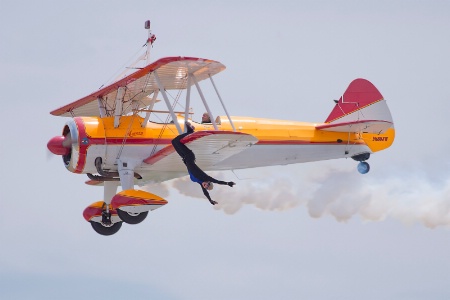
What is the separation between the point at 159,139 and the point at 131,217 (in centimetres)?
166

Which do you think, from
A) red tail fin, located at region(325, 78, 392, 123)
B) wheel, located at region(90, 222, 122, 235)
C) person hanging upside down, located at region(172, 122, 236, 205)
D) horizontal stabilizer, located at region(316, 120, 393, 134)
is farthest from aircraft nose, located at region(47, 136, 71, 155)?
red tail fin, located at region(325, 78, 392, 123)

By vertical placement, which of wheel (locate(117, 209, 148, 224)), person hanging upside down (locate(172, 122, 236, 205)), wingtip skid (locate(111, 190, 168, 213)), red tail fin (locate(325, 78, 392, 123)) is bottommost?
wheel (locate(117, 209, 148, 224))

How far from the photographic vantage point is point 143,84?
26.9 m

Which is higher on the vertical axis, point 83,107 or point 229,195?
point 83,107

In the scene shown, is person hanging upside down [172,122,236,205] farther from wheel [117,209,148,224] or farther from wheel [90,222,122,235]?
wheel [90,222,122,235]

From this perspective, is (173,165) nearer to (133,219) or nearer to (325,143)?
(133,219)

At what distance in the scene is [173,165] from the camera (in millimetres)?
26672

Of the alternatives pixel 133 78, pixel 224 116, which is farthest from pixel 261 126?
pixel 133 78

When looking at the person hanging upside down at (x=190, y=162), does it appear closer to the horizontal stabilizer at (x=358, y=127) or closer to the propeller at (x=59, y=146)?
the propeller at (x=59, y=146)

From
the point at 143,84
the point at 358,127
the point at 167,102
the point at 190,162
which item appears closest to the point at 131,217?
the point at 190,162

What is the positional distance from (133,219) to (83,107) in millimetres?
3552

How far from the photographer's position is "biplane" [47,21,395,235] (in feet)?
84.3

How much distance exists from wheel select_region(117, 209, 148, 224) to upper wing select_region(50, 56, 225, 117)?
2.14 m

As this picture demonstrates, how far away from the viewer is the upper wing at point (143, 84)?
25.7m
